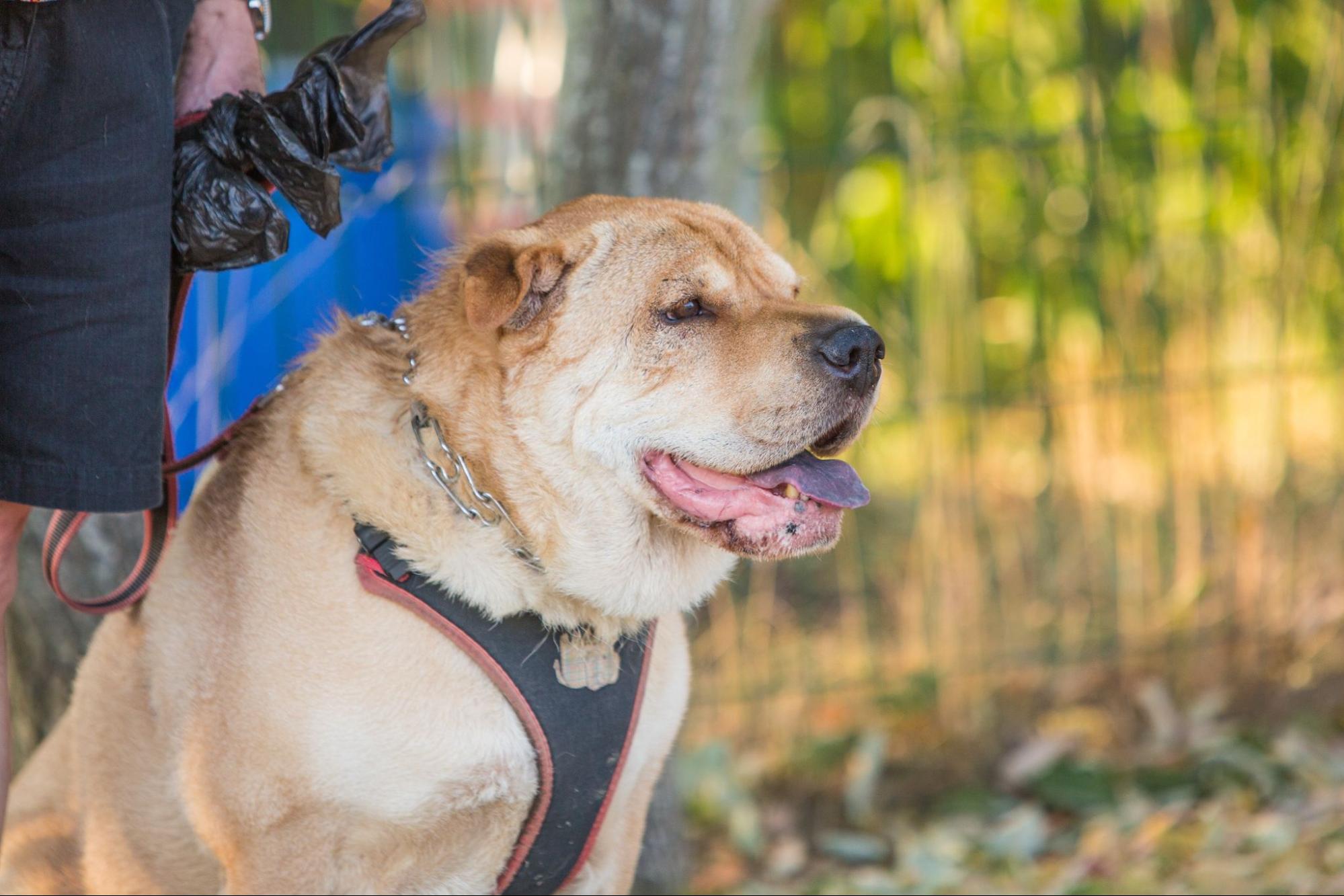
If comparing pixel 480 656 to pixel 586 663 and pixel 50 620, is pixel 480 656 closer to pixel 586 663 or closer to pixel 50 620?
pixel 586 663

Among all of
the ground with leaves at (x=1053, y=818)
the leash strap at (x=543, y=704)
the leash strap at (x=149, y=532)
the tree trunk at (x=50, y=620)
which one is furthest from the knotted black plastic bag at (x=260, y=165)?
the ground with leaves at (x=1053, y=818)

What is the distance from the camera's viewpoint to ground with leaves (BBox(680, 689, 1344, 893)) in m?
3.82

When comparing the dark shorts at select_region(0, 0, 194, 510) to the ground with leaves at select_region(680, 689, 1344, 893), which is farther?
the ground with leaves at select_region(680, 689, 1344, 893)

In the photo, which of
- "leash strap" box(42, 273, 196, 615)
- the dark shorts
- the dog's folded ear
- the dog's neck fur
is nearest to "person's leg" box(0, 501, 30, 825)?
the dark shorts

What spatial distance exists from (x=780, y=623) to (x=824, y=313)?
3027mm

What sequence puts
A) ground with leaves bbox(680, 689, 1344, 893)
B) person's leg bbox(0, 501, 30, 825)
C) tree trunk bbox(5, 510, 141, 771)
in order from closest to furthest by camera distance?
person's leg bbox(0, 501, 30, 825)
tree trunk bbox(5, 510, 141, 771)
ground with leaves bbox(680, 689, 1344, 893)

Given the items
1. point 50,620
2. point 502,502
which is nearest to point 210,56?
point 502,502

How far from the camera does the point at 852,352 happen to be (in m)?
2.21

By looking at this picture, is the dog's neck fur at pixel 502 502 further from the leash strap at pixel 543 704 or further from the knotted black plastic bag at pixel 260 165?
the knotted black plastic bag at pixel 260 165

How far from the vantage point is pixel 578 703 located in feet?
7.64

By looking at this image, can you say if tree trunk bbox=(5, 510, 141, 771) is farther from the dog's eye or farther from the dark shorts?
the dog's eye

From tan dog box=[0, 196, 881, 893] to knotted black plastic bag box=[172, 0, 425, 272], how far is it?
0.91 feet

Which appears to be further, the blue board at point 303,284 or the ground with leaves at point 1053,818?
the blue board at point 303,284

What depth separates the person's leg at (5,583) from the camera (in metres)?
2.19
